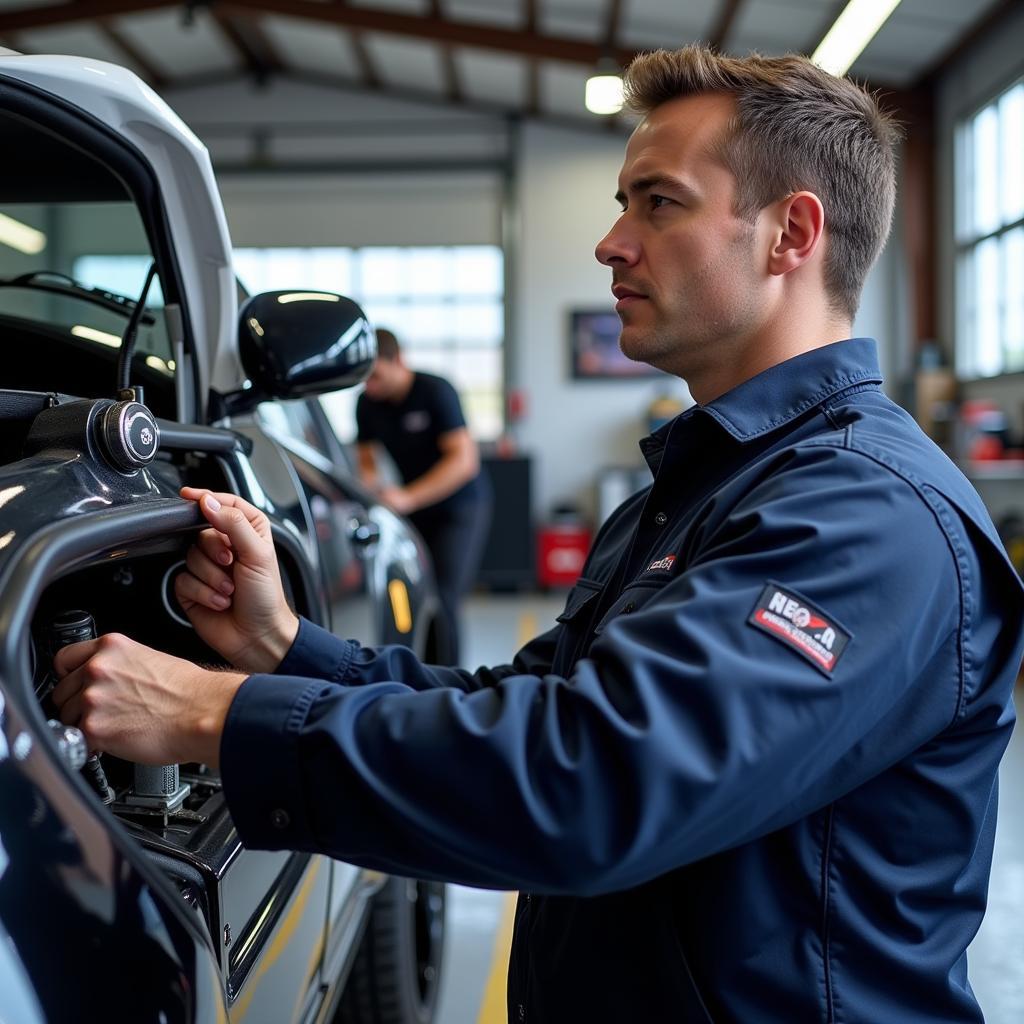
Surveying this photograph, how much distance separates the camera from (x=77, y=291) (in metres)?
1.46

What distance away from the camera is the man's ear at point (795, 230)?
1.14m

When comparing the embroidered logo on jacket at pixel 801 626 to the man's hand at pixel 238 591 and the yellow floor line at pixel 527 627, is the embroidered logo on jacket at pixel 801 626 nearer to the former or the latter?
the man's hand at pixel 238 591

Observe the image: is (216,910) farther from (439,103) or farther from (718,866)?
(439,103)

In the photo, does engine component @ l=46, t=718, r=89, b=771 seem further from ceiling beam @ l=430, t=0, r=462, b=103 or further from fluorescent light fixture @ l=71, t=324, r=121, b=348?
ceiling beam @ l=430, t=0, r=462, b=103

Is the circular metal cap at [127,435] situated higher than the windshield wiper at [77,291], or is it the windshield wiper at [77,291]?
the windshield wiper at [77,291]

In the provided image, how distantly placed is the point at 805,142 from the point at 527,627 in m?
6.75

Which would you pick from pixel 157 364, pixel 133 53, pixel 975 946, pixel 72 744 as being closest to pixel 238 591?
pixel 72 744

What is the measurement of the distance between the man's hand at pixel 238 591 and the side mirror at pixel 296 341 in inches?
14.3

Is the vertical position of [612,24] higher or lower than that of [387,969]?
higher

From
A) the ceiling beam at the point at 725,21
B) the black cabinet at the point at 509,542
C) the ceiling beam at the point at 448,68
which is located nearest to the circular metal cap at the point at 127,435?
the ceiling beam at the point at 725,21

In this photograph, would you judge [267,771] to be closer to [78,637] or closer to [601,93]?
[78,637]

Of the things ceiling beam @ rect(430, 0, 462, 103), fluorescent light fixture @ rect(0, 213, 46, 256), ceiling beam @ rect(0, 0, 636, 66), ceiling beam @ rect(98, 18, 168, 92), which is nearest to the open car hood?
fluorescent light fixture @ rect(0, 213, 46, 256)

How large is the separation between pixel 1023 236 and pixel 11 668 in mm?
8808

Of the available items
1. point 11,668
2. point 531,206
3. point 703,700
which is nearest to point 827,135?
point 703,700
